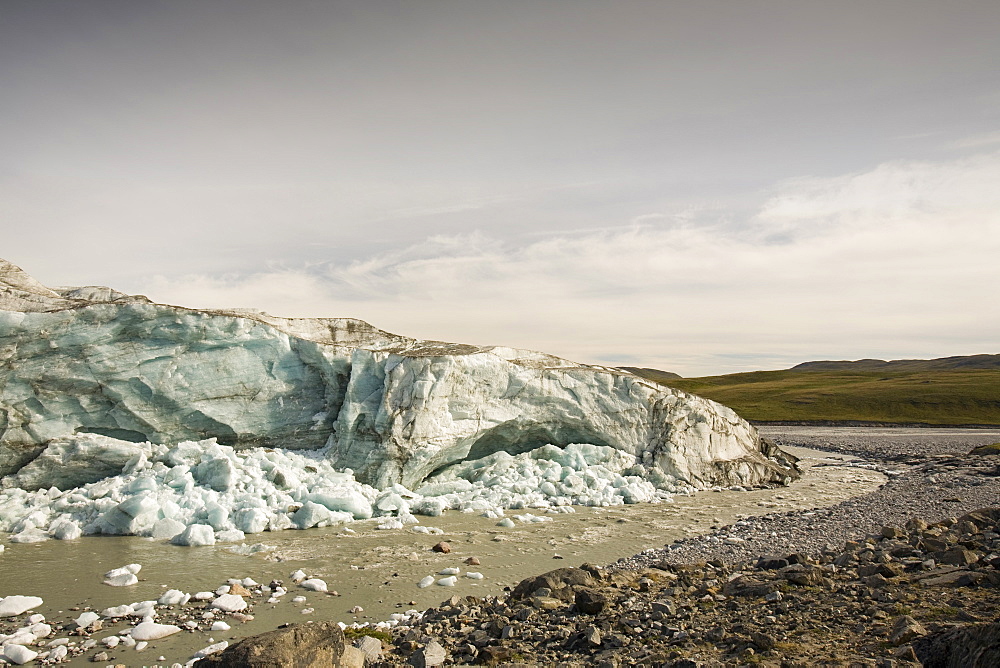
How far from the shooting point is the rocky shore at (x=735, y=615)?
23.0ft

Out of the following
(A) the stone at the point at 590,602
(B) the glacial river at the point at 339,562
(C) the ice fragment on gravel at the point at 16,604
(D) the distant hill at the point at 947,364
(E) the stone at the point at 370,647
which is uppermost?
(D) the distant hill at the point at 947,364

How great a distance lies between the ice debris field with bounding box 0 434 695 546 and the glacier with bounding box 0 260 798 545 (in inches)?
2.4

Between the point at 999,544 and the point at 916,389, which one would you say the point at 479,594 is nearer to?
the point at 999,544

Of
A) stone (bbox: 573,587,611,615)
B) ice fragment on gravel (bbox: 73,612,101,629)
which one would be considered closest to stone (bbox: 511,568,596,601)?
stone (bbox: 573,587,611,615)

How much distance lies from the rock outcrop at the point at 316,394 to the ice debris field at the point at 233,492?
1.07 meters

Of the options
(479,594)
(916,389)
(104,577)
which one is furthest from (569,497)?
(916,389)

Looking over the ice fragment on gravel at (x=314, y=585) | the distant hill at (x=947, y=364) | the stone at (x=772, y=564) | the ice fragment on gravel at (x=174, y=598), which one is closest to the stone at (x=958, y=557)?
the stone at (x=772, y=564)

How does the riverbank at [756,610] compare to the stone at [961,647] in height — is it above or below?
below

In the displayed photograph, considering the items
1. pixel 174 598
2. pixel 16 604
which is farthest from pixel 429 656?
pixel 16 604

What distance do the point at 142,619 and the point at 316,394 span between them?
42.4 ft

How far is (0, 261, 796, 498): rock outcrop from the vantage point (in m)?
19.0

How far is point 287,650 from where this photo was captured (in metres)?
6.87

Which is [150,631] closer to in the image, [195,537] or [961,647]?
[195,537]

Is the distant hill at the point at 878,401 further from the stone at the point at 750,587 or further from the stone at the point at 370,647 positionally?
the stone at the point at 370,647
